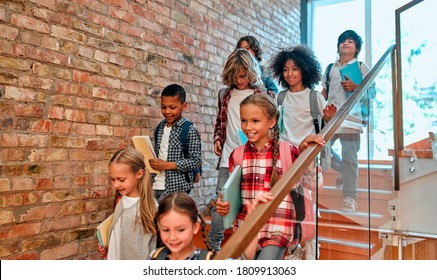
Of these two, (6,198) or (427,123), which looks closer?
(6,198)

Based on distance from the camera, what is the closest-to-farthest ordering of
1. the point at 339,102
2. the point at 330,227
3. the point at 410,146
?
1. the point at 330,227
2. the point at 339,102
3. the point at 410,146

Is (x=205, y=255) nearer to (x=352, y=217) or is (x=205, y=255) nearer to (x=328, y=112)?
(x=352, y=217)

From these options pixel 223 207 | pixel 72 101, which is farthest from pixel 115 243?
pixel 72 101

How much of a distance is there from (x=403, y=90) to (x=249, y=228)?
2645 millimetres

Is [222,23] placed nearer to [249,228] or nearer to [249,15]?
[249,15]

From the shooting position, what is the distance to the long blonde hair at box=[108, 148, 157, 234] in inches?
72.2

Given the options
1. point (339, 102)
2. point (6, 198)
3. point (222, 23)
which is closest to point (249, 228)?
point (6, 198)

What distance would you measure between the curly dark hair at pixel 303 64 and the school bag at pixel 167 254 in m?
1.75

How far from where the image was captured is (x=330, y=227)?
2.07 meters

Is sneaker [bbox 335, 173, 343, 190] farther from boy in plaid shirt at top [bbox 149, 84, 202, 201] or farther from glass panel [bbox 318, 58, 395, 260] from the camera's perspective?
boy in plaid shirt at top [bbox 149, 84, 202, 201]

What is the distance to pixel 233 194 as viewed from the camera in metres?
1.85

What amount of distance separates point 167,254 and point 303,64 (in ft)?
6.04

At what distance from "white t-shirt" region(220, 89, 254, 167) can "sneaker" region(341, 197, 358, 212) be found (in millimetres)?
759

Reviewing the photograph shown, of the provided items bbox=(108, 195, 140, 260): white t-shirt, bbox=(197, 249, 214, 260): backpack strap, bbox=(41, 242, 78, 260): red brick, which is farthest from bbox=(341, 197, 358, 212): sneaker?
bbox=(41, 242, 78, 260): red brick
